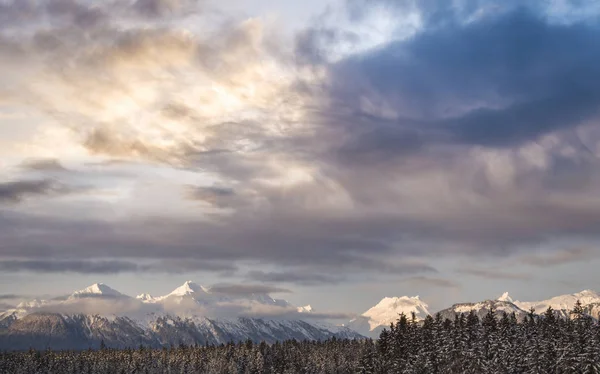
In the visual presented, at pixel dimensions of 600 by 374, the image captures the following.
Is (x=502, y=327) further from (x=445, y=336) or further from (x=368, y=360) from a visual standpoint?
(x=368, y=360)

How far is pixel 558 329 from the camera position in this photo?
614ft

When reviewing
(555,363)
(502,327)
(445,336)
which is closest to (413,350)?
(445,336)

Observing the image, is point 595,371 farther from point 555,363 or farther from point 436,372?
point 436,372

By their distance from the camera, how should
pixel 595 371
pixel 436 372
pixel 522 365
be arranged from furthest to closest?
pixel 436 372 → pixel 522 365 → pixel 595 371

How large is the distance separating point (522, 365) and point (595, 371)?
16.9m

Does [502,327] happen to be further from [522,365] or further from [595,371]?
[595,371]

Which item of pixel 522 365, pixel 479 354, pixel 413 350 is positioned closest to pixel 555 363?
pixel 522 365

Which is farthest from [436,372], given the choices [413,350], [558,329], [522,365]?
[558,329]

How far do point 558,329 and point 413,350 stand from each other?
1525 inches

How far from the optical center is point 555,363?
162 m

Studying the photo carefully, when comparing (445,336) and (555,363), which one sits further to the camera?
(445,336)

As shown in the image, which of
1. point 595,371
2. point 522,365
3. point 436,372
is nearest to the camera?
point 595,371

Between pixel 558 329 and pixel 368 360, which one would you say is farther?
pixel 558 329

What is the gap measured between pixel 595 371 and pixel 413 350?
46.0 metres
